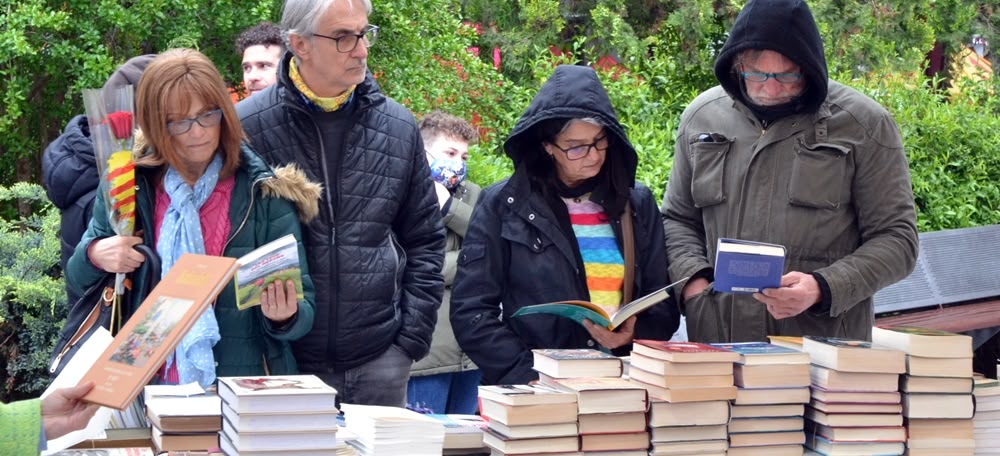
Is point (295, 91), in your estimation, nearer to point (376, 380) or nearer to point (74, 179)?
point (74, 179)

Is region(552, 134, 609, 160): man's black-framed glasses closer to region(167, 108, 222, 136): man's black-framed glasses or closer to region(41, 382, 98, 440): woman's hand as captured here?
region(167, 108, 222, 136): man's black-framed glasses

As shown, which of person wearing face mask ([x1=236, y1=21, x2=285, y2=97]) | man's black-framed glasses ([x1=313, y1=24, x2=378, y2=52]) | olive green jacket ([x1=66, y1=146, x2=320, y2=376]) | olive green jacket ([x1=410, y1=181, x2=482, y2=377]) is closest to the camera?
olive green jacket ([x1=66, y1=146, x2=320, y2=376])

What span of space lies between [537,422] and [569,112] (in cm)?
112

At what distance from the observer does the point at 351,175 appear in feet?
11.5

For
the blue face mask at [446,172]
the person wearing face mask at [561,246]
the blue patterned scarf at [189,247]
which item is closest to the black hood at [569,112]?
the person wearing face mask at [561,246]

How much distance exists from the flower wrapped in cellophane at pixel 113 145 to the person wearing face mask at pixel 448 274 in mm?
1989

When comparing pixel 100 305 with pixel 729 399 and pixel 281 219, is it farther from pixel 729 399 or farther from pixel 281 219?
pixel 729 399

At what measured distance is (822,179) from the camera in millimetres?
3490

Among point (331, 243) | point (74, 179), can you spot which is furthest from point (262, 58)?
point (331, 243)

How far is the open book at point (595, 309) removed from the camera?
3.10m

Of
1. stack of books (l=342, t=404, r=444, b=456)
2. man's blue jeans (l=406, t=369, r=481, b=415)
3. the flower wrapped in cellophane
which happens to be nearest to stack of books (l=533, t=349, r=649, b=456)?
stack of books (l=342, t=404, r=444, b=456)

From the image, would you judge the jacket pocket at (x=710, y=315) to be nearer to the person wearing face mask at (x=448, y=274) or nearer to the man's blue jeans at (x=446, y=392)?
the person wearing face mask at (x=448, y=274)

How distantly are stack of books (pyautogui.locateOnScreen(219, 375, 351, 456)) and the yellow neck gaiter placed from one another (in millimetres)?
1181

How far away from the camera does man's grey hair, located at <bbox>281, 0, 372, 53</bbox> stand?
11.2 ft
